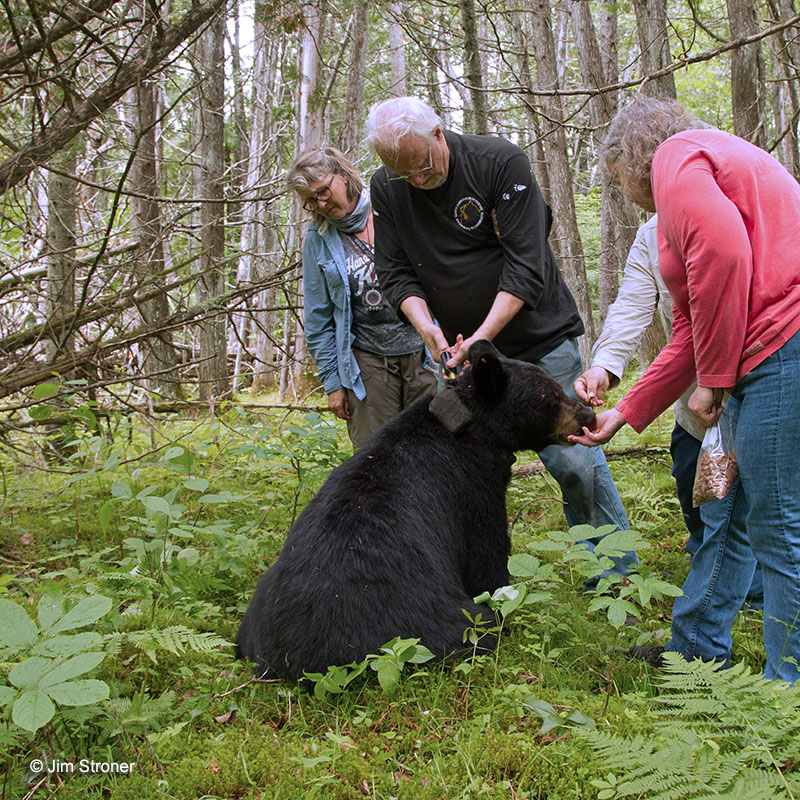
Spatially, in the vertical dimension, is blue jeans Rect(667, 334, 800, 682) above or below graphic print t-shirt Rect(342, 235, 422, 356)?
below

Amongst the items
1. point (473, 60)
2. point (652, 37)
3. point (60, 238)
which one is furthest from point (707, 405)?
point (652, 37)

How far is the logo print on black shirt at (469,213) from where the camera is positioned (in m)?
4.25

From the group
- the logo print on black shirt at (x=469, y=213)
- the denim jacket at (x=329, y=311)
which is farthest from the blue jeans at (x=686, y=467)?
the denim jacket at (x=329, y=311)

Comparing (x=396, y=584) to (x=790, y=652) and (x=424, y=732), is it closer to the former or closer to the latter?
(x=424, y=732)

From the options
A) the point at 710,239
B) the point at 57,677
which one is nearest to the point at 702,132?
the point at 710,239

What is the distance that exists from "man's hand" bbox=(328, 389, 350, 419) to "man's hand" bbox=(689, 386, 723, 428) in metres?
2.96

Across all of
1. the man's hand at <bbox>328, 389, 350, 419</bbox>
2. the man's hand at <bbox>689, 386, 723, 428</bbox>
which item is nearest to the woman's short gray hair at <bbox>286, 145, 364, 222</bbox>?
the man's hand at <bbox>328, 389, 350, 419</bbox>

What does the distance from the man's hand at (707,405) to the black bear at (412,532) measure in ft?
3.77

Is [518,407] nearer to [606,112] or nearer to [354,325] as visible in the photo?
[354,325]

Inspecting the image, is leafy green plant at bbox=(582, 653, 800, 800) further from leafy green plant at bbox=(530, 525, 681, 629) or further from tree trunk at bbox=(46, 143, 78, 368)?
tree trunk at bbox=(46, 143, 78, 368)

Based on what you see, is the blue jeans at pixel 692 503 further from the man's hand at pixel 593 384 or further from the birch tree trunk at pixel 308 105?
the birch tree trunk at pixel 308 105

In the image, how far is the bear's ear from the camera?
388 cm

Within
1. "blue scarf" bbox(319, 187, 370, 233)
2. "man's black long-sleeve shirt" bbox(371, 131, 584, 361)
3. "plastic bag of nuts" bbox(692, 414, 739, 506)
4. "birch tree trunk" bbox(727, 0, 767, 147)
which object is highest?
"birch tree trunk" bbox(727, 0, 767, 147)

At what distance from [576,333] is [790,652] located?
2.38 meters
